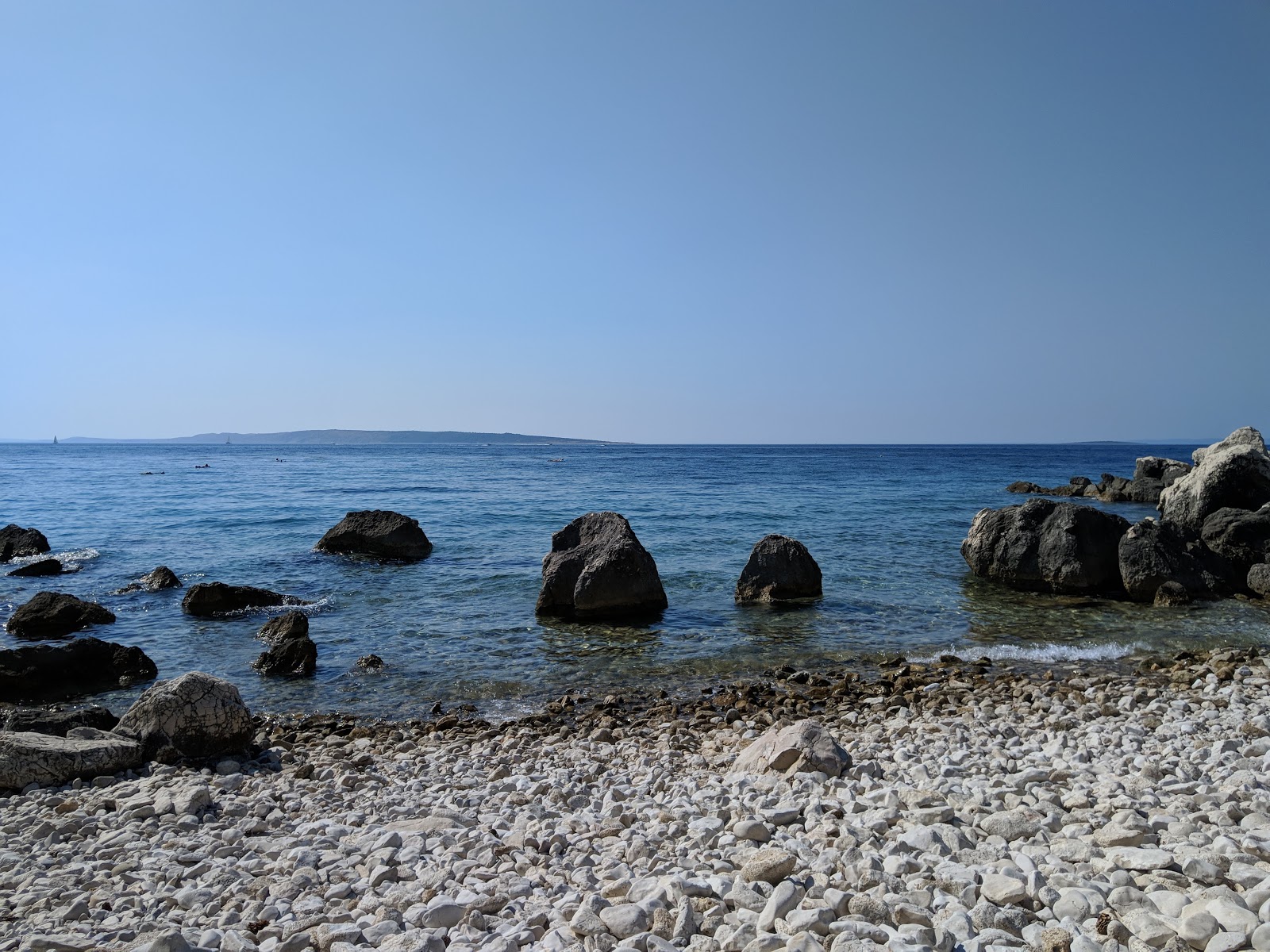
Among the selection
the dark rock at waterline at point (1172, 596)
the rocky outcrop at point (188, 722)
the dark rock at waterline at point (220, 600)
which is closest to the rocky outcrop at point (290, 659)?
the rocky outcrop at point (188, 722)

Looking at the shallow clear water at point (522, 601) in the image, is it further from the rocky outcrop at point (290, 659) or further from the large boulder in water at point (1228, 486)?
the large boulder in water at point (1228, 486)

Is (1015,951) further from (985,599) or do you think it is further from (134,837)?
(985,599)

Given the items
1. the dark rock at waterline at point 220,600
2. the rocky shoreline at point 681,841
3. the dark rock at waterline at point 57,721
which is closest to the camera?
the rocky shoreline at point 681,841

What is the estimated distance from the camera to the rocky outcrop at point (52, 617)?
1329 centimetres

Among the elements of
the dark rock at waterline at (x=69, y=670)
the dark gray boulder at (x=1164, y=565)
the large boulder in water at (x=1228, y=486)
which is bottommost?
the dark rock at waterline at (x=69, y=670)

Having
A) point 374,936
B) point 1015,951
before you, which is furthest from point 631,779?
point 1015,951

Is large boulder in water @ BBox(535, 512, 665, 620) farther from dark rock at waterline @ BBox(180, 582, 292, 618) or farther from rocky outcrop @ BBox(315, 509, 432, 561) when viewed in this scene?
rocky outcrop @ BBox(315, 509, 432, 561)

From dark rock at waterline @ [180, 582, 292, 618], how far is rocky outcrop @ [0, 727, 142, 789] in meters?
7.56

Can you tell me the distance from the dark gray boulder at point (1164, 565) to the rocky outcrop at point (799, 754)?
1181 cm

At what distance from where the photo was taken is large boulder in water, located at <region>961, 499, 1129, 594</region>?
15672mm

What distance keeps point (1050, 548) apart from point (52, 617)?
19.7 metres

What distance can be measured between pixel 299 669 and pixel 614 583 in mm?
5675

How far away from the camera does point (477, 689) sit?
1041cm

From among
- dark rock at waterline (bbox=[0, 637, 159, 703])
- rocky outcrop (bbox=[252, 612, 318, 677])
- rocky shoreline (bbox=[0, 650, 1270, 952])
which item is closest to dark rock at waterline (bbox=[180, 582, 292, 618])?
dark rock at waterline (bbox=[0, 637, 159, 703])
